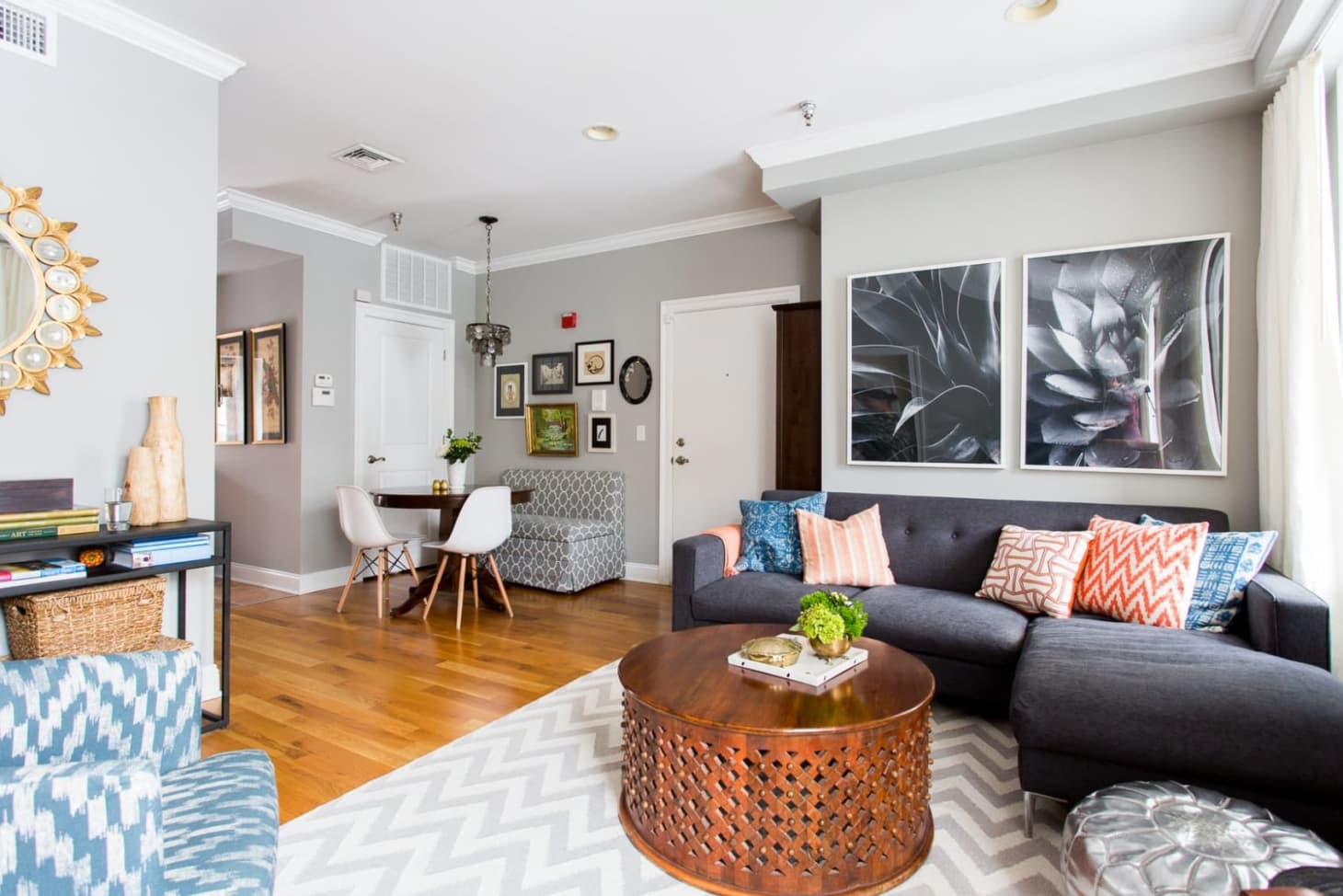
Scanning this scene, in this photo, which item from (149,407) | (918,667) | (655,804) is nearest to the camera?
(655,804)

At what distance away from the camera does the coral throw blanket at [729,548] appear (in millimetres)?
3428

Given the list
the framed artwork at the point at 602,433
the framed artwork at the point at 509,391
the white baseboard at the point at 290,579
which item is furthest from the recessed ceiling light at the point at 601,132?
the white baseboard at the point at 290,579

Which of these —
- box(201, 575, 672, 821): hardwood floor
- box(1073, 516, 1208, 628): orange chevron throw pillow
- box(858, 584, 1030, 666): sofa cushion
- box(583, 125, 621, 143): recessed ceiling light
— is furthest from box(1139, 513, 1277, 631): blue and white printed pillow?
box(583, 125, 621, 143): recessed ceiling light

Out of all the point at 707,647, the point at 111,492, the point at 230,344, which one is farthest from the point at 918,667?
the point at 230,344

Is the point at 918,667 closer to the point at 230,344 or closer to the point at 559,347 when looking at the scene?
the point at 559,347

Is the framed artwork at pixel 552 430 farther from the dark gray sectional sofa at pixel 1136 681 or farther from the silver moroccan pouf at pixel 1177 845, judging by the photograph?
the silver moroccan pouf at pixel 1177 845

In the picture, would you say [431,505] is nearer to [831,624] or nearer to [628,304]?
[628,304]

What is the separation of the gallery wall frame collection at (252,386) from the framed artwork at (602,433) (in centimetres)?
215

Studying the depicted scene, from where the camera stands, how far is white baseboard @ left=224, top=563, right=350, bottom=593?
4973mm

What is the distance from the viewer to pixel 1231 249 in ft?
9.70

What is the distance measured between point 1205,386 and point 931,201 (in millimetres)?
1477

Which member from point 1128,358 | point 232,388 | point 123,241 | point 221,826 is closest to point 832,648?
point 221,826

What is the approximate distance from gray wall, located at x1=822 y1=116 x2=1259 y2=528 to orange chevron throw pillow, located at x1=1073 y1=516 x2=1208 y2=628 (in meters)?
0.59

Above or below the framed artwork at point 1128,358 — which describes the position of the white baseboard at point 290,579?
below
